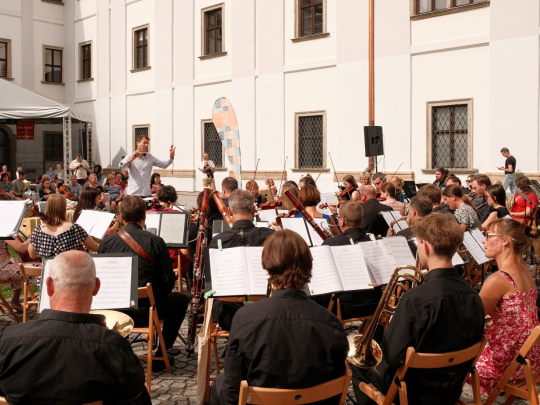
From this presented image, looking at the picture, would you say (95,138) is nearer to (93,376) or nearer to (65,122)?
(65,122)

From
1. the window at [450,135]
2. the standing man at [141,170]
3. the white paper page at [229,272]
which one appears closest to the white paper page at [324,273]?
the white paper page at [229,272]

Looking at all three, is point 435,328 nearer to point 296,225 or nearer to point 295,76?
point 296,225

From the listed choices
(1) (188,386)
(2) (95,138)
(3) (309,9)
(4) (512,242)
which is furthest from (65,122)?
(4) (512,242)

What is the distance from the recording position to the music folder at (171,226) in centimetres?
665

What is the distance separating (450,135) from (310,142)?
4.79 metres

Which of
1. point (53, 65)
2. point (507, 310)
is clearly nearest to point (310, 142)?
point (53, 65)

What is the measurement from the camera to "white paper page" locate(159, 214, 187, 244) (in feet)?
21.9

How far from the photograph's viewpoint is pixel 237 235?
510 cm

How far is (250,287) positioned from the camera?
4141mm

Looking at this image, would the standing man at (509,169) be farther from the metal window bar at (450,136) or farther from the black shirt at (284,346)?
the black shirt at (284,346)

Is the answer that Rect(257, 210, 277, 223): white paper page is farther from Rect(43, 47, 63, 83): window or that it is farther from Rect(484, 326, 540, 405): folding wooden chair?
Rect(43, 47, 63, 83): window

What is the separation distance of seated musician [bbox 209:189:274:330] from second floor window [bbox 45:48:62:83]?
26017 mm

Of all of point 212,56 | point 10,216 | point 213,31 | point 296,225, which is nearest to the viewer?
point 296,225

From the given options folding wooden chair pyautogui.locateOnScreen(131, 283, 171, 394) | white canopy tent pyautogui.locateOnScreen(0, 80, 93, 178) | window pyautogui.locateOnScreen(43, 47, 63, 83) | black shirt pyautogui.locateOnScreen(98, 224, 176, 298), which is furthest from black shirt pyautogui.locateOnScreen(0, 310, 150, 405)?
window pyautogui.locateOnScreen(43, 47, 63, 83)
